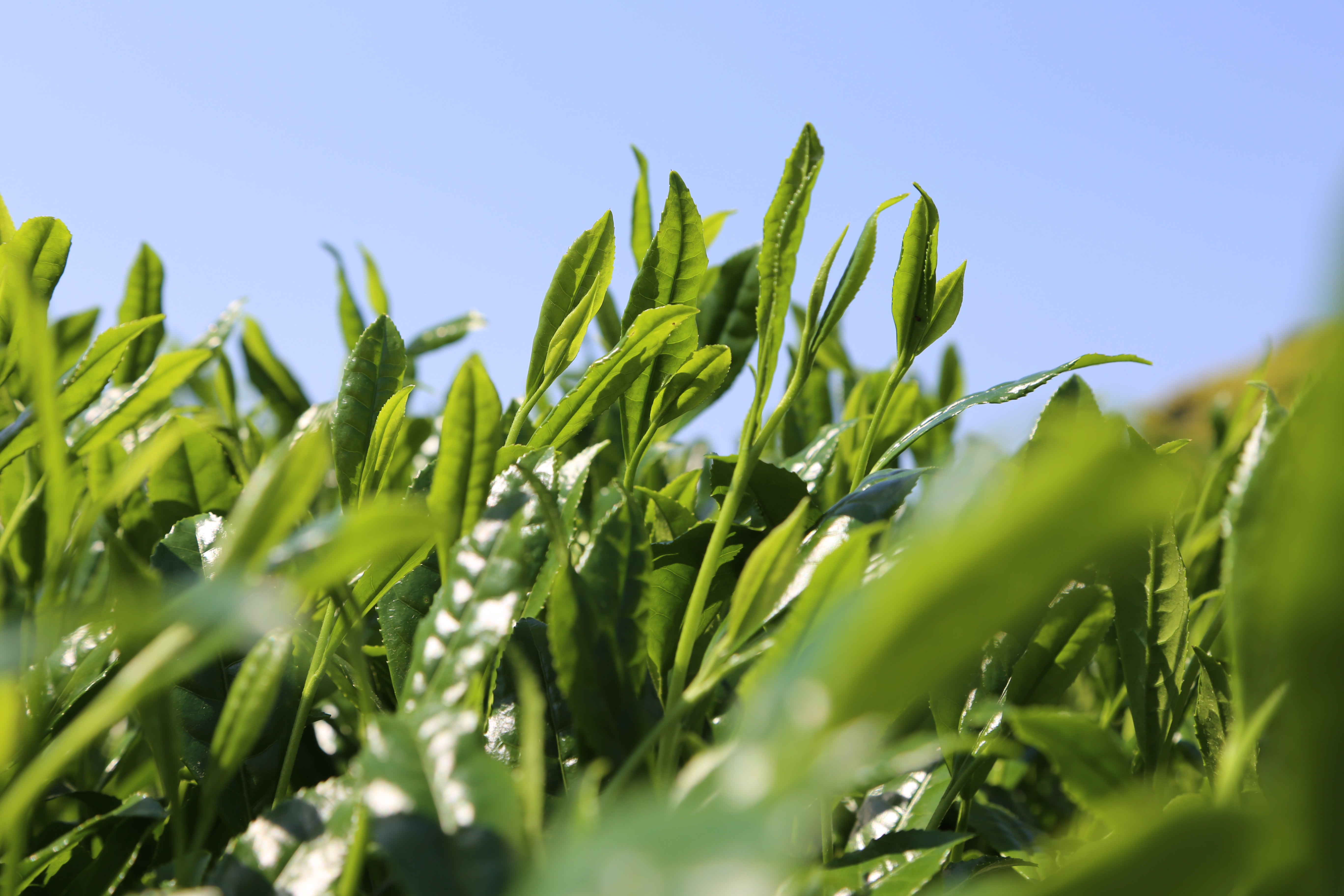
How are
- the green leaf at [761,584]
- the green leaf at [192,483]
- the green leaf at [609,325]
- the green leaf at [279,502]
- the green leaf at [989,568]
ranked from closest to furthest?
the green leaf at [989,568] < the green leaf at [279,502] < the green leaf at [761,584] < the green leaf at [192,483] < the green leaf at [609,325]

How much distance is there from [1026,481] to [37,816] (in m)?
0.92

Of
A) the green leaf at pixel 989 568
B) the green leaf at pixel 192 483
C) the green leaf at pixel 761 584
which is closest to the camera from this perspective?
the green leaf at pixel 989 568

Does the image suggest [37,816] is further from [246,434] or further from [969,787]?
[969,787]

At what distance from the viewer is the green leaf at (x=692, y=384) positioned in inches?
27.1

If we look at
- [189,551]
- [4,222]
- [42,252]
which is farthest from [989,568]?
[4,222]

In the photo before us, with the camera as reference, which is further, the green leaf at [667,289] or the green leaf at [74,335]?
the green leaf at [74,335]

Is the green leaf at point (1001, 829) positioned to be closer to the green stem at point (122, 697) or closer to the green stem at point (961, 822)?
the green stem at point (961, 822)

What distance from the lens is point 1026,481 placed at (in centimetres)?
27

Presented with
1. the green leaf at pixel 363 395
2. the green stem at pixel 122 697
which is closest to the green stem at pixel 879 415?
the green leaf at pixel 363 395

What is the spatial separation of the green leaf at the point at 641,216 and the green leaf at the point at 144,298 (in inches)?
22.3

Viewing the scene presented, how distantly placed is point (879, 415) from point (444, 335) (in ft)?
2.62

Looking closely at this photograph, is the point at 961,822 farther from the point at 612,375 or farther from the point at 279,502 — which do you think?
the point at 279,502

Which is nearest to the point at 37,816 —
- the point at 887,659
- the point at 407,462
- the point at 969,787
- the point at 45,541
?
the point at 45,541

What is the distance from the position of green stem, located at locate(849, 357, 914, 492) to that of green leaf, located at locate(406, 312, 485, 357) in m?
0.74
